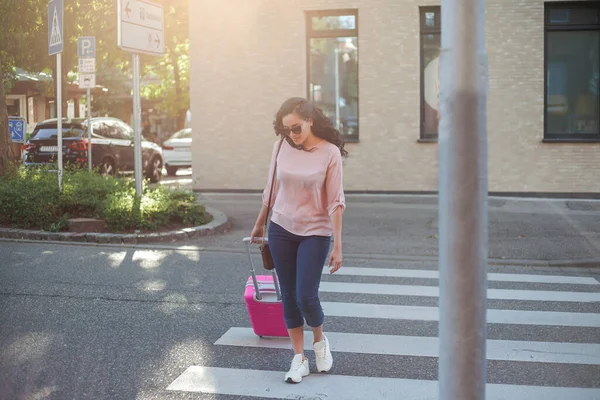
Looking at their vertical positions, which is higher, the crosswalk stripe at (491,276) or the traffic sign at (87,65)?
the traffic sign at (87,65)

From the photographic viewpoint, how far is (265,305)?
614 centimetres

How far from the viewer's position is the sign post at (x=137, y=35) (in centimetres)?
1187

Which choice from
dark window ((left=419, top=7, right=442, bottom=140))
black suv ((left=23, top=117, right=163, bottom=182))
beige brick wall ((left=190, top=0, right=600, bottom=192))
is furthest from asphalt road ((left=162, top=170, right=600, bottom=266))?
black suv ((left=23, top=117, right=163, bottom=182))

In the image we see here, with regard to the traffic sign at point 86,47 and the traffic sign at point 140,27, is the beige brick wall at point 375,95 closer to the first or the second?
the traffic sign at point 86,47

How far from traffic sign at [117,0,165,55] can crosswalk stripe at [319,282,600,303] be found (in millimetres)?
5466

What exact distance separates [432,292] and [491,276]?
4.14 feet

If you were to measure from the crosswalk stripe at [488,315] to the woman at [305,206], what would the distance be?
2.00 meters

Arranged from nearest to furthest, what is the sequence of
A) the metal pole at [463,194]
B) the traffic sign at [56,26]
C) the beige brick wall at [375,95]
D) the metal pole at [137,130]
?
the metal pole at [463,194]
the metal pole at [137,130]
the traffic sign at [56,26]
the beige brick wall at [375,95]

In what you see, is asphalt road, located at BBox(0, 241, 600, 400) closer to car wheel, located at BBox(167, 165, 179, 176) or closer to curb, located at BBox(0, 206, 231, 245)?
curb, located at BBox(0, 206, 231, 245)

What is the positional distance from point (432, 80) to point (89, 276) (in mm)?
6245

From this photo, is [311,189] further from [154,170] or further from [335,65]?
[154,170]

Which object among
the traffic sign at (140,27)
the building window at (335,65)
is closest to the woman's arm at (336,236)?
the traffic sign at (140,27)

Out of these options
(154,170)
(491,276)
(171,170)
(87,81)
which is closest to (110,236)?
(491,276)

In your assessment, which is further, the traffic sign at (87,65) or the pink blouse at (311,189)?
the traffic sign at (87,65)
